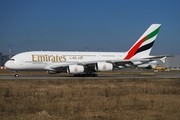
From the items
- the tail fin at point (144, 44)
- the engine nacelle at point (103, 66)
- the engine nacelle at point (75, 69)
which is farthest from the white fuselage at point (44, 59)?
the tail fin at point (144, 44)

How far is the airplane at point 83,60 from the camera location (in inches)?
1522

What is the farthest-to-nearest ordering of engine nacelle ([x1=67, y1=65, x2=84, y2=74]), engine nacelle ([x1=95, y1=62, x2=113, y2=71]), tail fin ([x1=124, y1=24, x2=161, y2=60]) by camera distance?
tail fin ([x1=124, y1=24, x2=161, y2=60]) < engine nacelle ([x1=95, y1=62, x2=113, y2=71]) < engine nacelle ([x1=67, y1=65, x2=84, y2=74])

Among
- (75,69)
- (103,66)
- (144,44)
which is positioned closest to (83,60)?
(103,66)

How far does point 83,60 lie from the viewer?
41750 millimetres

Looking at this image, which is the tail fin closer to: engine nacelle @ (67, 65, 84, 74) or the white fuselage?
the white fuselage

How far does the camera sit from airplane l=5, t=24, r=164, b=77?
127 ft

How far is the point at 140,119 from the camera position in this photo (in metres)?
10.0

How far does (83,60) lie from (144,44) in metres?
9.38

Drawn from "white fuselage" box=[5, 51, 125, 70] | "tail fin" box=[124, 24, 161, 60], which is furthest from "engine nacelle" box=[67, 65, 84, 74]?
"tail fin" box=[124, 24, 161, 60]

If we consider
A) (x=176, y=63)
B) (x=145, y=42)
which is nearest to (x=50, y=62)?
(x=145, y=42)

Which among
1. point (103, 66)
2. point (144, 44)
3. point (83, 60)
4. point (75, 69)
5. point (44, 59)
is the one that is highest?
point (144, 44)

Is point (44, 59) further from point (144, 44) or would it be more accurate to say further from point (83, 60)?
point (144, 44)

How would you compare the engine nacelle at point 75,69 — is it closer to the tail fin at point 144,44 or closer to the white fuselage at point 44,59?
the white fuselage at point 44,59

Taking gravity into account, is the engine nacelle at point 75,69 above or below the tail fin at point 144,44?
below
